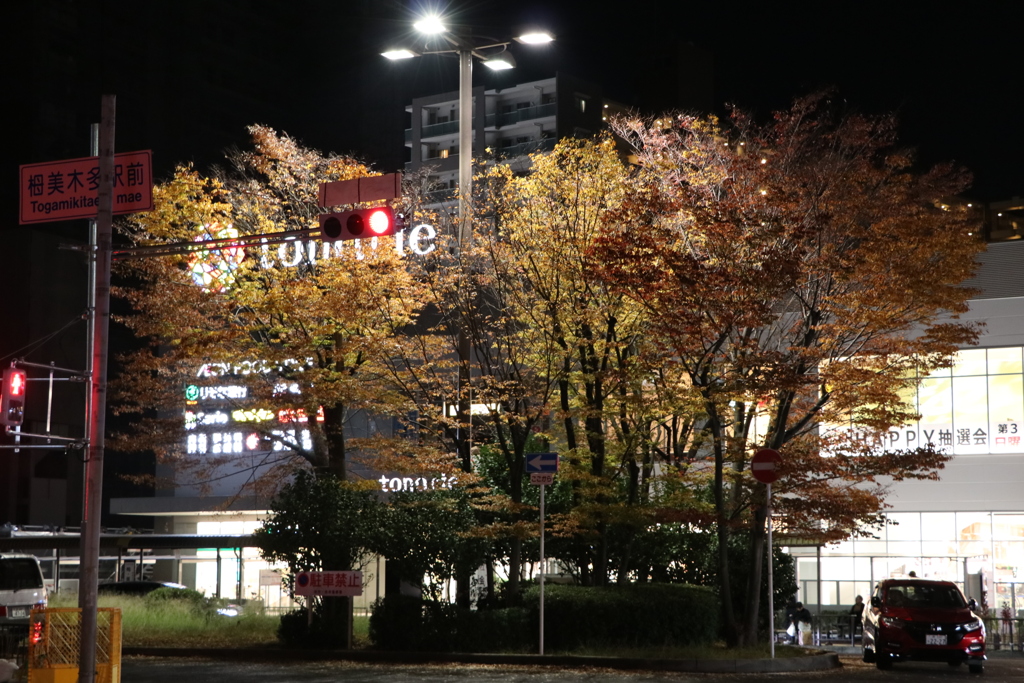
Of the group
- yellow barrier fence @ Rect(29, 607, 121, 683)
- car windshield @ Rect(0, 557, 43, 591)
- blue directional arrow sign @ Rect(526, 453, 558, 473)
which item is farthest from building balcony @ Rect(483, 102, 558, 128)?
yellow barrier fence @ Rect(29, 607, 121, 683)

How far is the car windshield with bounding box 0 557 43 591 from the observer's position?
21.5 meters

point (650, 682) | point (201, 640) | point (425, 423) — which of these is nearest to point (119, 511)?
point (201, 640)

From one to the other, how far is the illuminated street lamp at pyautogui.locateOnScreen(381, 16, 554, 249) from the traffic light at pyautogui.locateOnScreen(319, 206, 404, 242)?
26.0 ft

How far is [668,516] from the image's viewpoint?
1980 centimetres

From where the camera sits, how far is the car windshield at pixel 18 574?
21.5 meters

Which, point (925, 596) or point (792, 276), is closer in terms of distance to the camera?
point (792, 276)

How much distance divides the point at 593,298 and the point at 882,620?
7881 mm

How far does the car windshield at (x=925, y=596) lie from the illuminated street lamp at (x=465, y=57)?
1051 centimetres

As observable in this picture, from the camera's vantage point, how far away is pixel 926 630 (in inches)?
743

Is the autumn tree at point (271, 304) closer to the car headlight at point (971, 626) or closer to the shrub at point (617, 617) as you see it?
the shrub at point (617, 617)

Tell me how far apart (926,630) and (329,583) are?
11.0m

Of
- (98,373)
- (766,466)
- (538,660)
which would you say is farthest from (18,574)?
(766,466)

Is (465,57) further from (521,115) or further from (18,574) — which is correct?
(521,115)

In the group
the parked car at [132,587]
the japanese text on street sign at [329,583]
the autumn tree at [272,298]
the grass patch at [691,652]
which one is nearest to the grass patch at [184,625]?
the japanese text on street sign at [329,583]
